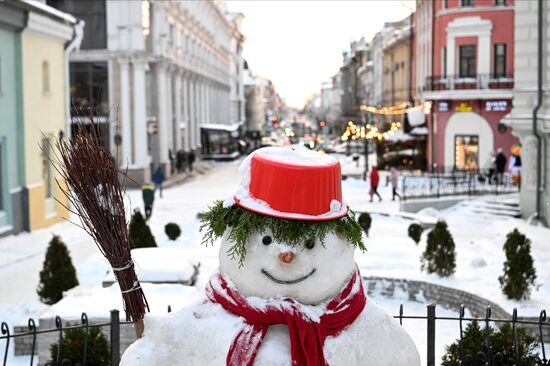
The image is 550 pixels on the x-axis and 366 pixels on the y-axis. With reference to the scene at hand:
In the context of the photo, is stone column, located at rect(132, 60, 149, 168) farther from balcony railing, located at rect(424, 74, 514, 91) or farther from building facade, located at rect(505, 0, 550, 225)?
building facade, located at rect(505, 0, 550, 225)

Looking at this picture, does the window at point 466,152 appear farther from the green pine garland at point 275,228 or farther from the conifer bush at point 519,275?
the green pine garland at point 275,228

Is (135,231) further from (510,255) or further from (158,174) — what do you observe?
(158,174)

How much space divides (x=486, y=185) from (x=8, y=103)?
16535mm

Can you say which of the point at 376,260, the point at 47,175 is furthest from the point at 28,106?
the point at 376,260

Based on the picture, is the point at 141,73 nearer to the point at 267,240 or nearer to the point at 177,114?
the point at 177,114

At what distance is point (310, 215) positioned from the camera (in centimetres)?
523

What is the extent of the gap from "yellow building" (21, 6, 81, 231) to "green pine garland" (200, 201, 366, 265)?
16.2 m

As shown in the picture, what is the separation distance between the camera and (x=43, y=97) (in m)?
23.5

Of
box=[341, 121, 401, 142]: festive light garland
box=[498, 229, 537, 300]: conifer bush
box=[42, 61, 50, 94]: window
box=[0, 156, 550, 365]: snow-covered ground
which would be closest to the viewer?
box=[0, 156, 550, 365]: snow-covered ground

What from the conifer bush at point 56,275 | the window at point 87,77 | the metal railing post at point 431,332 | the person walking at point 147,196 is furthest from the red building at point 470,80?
the metal railing post at point 431,332

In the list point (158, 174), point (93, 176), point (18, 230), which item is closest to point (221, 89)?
point (158, 174)

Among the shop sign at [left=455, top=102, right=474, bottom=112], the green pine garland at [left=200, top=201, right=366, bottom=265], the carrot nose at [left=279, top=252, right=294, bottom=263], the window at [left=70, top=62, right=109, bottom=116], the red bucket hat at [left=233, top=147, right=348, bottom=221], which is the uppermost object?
the window at [left=70, top=62, right=109, bottom=116]

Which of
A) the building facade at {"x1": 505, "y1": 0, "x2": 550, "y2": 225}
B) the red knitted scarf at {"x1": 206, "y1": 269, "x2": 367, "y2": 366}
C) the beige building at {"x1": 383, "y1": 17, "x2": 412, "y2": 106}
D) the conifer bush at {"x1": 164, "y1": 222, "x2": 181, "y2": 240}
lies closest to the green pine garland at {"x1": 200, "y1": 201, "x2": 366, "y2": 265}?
the red knitted scarf at {"x1": 206, "y1": 269, "x2": 367, "y2": 366}

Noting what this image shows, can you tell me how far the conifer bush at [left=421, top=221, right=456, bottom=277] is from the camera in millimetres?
14094
